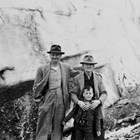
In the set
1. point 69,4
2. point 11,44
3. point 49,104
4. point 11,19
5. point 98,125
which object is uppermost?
point 69,4

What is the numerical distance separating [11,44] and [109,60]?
111 inches

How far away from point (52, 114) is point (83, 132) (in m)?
0.57

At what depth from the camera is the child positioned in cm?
465

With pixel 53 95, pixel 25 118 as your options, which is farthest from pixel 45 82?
pixel 25 118

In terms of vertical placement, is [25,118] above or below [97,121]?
above

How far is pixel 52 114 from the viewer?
495 centimetres

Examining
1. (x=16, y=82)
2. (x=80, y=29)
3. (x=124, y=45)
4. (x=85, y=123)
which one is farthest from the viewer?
(x=124, y=45)

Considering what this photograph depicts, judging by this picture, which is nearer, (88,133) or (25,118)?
(88,133)

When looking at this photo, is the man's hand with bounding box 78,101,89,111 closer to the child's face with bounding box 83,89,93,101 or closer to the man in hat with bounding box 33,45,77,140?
the child's face with bounding box 83,89,93,101

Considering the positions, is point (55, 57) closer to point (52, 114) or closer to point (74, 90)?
point (74, 90)

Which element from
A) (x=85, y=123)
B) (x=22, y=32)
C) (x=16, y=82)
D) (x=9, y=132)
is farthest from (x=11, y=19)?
(x=85, y=123)

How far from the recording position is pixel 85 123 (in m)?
4.65

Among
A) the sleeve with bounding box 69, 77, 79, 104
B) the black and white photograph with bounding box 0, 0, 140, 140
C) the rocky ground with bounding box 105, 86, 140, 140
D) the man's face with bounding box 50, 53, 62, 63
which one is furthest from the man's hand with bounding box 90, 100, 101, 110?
the rocky ground with bounding box 105, 86, 140, 140

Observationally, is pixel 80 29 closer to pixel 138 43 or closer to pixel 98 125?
pixel 138 43
